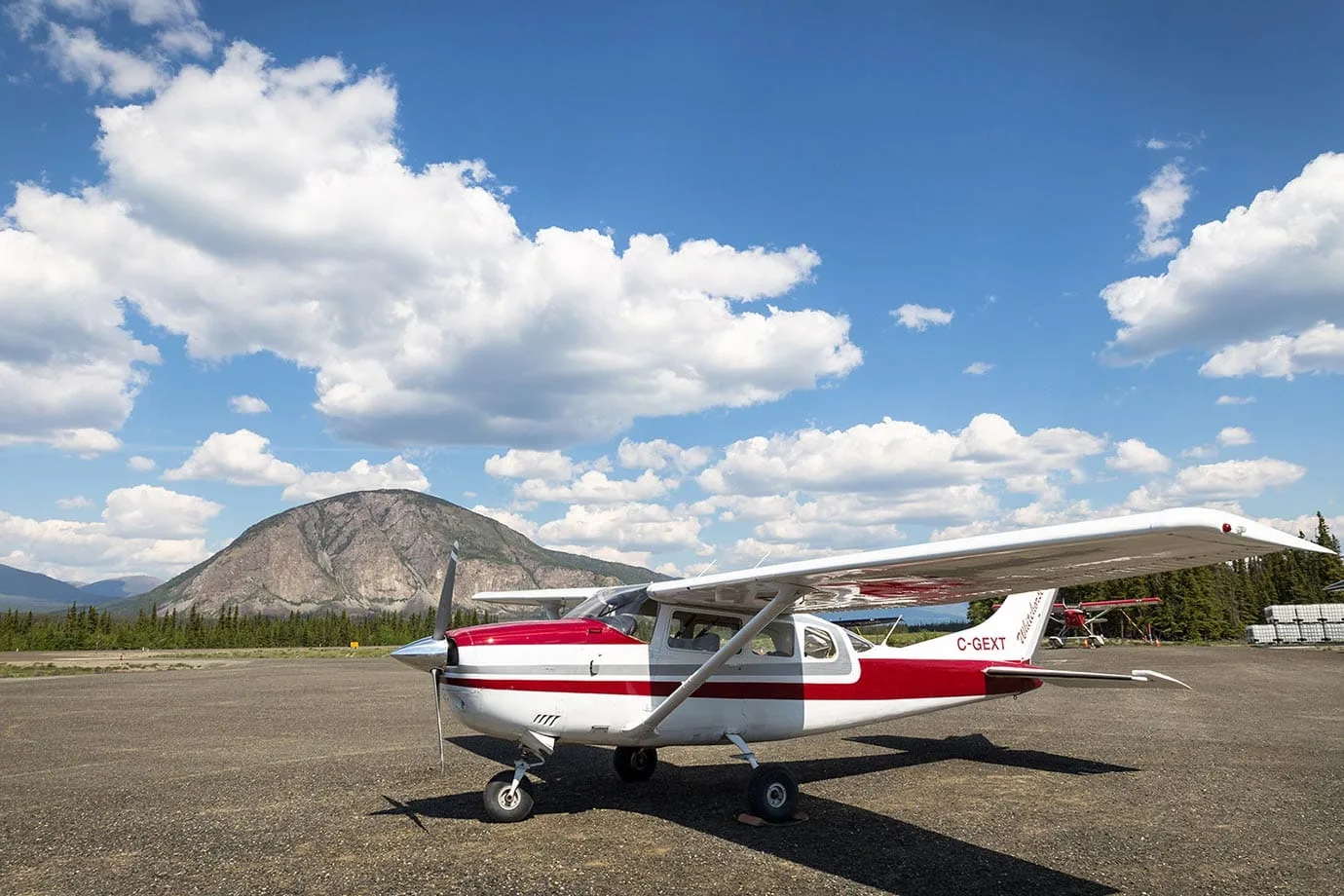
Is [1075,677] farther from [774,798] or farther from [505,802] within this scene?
[505,802]

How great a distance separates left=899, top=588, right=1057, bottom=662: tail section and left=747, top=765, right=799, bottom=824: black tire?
3.58m

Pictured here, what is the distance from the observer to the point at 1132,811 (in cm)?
783

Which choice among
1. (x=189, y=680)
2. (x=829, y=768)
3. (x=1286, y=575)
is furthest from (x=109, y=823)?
(x=1286, y=575)

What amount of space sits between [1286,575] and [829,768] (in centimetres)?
9008

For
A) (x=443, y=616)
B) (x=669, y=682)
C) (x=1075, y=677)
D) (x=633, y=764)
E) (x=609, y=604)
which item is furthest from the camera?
(x=1075, y=677)

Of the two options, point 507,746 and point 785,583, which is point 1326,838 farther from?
point 507,746

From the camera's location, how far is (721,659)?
790 cm

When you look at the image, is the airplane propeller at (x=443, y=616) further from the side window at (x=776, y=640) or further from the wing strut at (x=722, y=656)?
the side window at (x=776, y=640)

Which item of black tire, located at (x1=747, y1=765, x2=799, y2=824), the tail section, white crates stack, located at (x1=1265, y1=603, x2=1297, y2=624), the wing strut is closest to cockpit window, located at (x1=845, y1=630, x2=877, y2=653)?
the tail section


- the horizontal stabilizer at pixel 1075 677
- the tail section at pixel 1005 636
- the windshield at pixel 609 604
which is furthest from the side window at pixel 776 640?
the horizontal stabilizer at pixel 1075 677

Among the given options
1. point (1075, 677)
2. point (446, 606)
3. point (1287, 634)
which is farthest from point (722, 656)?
point (1287, 634)

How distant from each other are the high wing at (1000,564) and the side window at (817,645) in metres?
0.40

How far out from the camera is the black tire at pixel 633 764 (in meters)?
9.51

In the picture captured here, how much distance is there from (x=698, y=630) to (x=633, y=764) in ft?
6.99
